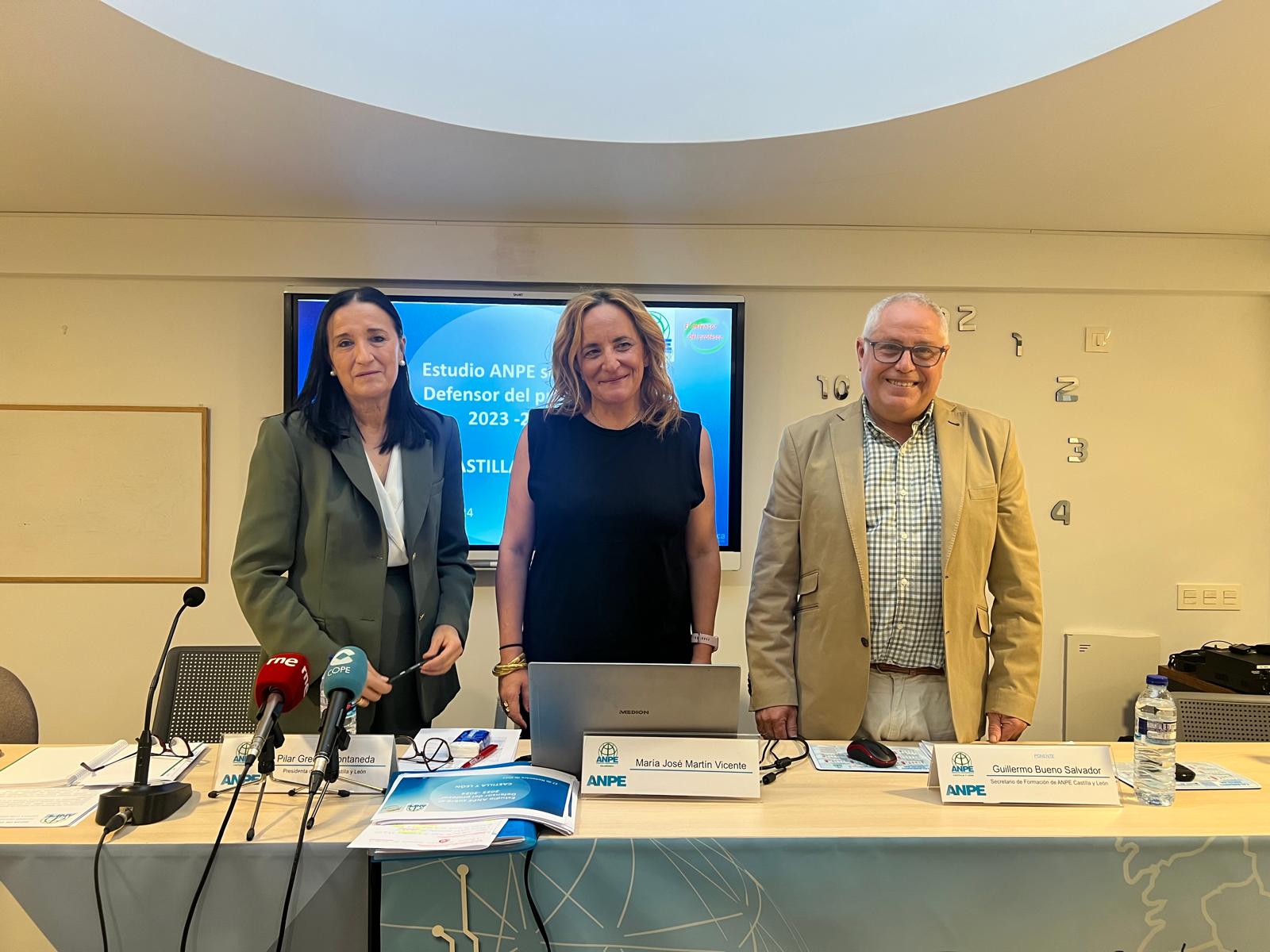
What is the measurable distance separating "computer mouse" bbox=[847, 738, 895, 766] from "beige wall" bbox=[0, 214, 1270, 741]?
6.24 ft

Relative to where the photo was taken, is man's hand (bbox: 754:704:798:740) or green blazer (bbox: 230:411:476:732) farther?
man's hand (bbox: 754:704:798:740)

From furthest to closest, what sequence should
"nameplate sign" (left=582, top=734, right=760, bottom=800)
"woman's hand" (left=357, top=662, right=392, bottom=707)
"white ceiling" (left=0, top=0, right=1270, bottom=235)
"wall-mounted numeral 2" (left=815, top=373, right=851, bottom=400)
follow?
"wall-mounted numeral 2" (left=815, top=373, right=851, bottom=400) < "white ceiling" (left=0, top=0, right=1270, bottom=235) < "woman's hand" (left=357, top=662, right=392, bottom=707) < "nameplate sign" (left=582, top=734, right=760, bottom=800)

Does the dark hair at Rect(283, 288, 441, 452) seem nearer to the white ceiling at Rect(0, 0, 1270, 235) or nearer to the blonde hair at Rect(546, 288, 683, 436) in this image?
the blonde hair at Rect(546, 288, 683, 436)

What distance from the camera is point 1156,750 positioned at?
4.18ft

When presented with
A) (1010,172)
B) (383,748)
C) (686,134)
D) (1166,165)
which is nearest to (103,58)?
(686,134)

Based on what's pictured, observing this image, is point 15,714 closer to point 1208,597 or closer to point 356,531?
point 356,531

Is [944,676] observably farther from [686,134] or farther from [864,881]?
[686,134]

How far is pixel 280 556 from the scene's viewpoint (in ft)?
5.28

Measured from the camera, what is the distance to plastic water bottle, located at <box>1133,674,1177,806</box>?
1258 millimetres

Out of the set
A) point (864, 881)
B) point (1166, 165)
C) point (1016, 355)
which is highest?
point (1166, 165)

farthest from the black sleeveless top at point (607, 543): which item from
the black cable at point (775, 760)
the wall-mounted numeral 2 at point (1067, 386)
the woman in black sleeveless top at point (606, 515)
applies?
the wall-mounted numeral 2 at point (1067, 386)

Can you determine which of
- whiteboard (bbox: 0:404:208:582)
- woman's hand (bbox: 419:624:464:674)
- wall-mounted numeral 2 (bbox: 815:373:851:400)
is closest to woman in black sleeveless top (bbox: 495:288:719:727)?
woman's hand (bbox: 419:624:464:674)

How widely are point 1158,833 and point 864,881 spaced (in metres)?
0.47

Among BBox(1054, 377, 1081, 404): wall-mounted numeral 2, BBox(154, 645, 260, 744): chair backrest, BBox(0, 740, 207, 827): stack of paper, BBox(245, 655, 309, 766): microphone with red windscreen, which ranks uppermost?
BBox(1054, 377, 1081, 404): wall-mounted numeral 2
